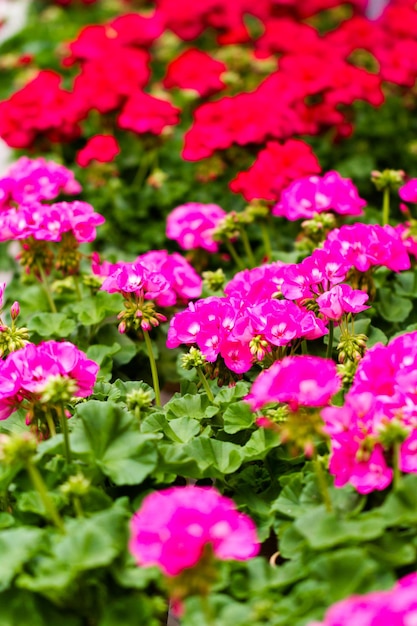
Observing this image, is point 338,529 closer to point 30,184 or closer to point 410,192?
point 410,192

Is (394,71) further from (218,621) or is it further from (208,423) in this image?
(218,621)

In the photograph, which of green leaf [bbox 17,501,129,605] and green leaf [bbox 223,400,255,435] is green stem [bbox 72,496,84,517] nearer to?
green leaf [bbox 17,501,129,605]

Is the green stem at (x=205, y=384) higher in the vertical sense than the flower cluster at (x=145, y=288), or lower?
lower

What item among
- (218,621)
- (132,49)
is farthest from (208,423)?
(132,49)

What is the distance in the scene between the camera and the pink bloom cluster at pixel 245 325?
68.4 inches

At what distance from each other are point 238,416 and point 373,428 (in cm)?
40

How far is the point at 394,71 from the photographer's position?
3135mm

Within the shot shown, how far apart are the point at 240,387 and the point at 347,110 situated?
5.28ft

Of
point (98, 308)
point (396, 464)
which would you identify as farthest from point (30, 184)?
point (396, 464)

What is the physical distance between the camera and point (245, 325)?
5.85 feet

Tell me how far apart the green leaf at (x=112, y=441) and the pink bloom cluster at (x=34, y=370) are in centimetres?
6

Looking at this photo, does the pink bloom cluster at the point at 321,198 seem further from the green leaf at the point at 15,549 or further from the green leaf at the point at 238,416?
the green leaf at the point at 15,549

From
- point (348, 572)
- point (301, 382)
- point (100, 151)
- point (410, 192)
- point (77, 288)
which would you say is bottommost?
point (100, 151)

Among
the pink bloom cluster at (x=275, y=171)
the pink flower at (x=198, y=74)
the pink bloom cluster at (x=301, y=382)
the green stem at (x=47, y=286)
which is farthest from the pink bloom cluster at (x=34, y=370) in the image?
the pink flower at (x=198, y=74)
